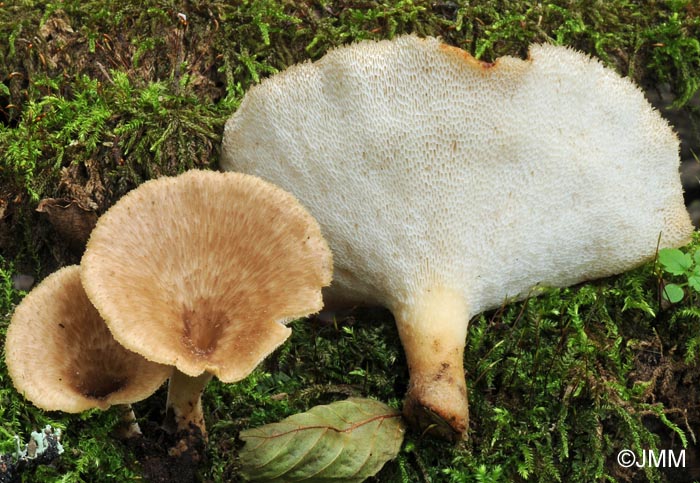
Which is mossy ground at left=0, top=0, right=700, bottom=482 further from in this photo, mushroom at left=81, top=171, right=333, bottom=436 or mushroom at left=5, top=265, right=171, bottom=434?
mushroom at left=81, top=171, right=333, bottom=436

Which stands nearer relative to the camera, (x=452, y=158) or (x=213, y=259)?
(x=213, y=259)

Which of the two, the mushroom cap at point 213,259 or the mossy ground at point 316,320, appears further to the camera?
the mossy ground at point 316,320

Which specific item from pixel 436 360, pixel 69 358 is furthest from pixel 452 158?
pixel 69 358

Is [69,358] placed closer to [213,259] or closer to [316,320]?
[213,259]

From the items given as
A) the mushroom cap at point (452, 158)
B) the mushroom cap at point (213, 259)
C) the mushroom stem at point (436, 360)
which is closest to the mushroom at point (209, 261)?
the mushroom cap at point (213, 259)

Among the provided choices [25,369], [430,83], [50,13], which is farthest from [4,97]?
[430,83]
